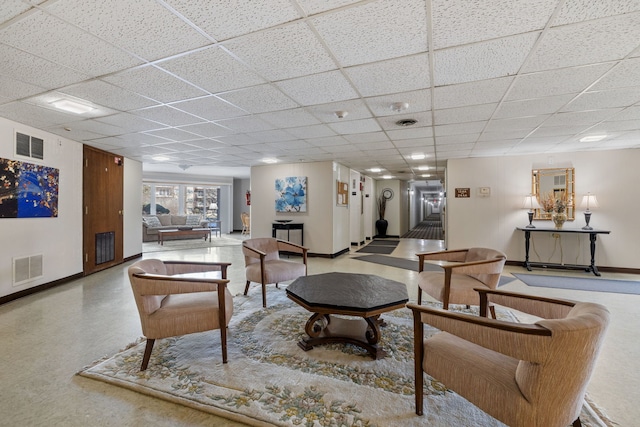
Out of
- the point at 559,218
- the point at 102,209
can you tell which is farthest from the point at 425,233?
the point at 102,209

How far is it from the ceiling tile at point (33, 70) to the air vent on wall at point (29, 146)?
1.87 metres

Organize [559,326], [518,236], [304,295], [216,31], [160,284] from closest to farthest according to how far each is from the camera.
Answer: [559,326] → [216,31] → [160,284] → [304,295] → [518,236]

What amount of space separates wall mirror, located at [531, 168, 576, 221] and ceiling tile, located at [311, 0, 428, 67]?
5607 millimetres

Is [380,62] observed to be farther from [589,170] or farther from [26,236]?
[589,170]

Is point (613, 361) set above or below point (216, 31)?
below

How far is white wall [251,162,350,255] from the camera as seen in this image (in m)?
7.35

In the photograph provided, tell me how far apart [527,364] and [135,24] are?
2.99 meters

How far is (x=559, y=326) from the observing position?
3.94 ft

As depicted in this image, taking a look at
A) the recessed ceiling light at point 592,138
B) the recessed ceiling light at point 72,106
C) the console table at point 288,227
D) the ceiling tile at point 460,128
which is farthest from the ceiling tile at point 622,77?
the console table at point 288,227

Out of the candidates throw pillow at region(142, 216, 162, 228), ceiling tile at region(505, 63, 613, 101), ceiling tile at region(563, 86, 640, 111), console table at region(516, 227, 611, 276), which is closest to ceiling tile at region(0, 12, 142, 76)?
ceiling tile at region(505, 63, 613, 101)

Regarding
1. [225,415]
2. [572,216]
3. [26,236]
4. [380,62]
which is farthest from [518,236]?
[26,236]

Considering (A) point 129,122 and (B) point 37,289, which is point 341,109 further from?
(B) point 37,289

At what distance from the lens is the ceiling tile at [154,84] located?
2566 millimetres

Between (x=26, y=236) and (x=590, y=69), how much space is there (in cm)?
694
